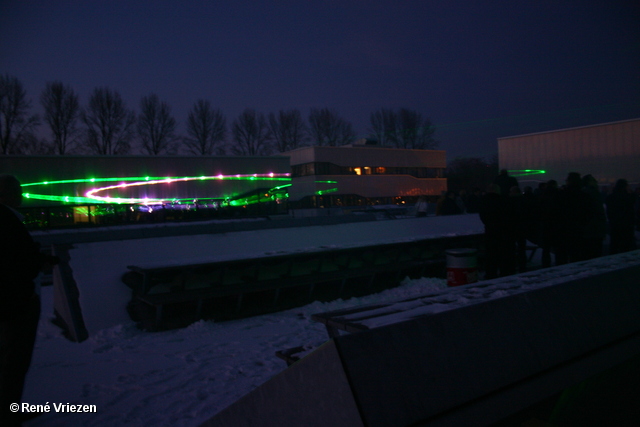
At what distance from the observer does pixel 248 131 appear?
60.1m

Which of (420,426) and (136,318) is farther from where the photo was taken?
(136,318)

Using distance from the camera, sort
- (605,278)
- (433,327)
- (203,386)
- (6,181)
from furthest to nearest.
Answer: (203,386) → (6,181) → (605,278) → (433,327)

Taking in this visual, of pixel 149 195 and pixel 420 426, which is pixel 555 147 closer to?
pixel 149 195

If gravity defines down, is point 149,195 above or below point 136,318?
above

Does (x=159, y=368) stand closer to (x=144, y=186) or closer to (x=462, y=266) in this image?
(x=462, y=266)

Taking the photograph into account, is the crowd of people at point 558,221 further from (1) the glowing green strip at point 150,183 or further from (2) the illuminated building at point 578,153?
(1) the glowing green strip at point 150,183

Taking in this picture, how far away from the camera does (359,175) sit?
4519cm

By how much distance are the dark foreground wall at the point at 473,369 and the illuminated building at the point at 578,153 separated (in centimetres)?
2245

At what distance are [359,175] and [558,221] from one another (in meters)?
38.4

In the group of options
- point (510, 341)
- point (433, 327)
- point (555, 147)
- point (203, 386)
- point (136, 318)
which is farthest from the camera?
point (555, 147)

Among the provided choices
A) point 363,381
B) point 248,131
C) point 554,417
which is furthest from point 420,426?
point 248,131

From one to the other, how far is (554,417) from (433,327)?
0.90 meters

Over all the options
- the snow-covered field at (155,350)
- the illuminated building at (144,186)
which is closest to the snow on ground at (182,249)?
the snow-covered field at (155,350)

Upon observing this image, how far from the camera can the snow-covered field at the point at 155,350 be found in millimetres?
3289
